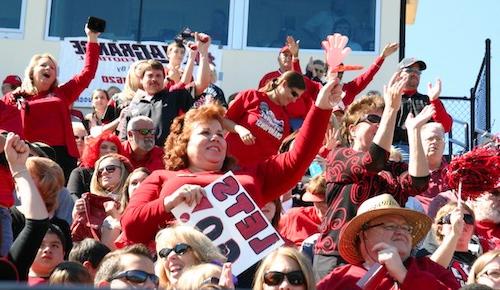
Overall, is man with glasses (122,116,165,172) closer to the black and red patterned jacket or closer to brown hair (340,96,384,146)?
brown hair (340,96,384,146)

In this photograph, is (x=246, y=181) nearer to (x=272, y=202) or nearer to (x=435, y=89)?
(x=272, y=202)

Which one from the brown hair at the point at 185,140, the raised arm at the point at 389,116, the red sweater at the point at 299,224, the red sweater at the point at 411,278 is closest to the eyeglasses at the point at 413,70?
the red sweater at the point at 299,224

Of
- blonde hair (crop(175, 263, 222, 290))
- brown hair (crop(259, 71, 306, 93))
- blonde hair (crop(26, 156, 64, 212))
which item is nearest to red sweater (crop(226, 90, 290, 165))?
brown hair (crop(259, 71, 306, 93))

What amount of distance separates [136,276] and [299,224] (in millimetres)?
2742

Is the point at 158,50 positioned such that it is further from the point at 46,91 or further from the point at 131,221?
the point at 131,221

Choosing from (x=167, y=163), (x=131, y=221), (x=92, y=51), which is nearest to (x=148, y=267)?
(x=131, y=221)

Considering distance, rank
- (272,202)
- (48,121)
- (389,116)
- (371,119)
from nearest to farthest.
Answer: (389,116) < (371,119) < (272,202) < (48,121)

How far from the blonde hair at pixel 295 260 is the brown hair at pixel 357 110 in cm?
204

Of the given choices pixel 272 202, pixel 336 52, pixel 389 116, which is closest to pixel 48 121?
pixel 272 202

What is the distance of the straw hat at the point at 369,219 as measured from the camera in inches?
213

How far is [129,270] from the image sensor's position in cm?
510

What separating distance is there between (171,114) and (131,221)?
4.07 meters

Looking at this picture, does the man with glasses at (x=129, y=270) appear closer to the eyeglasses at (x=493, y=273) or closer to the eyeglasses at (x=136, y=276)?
the eyeglasses at (x=136, y=276)

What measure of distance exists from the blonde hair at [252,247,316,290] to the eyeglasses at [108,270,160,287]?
1.60 feet
